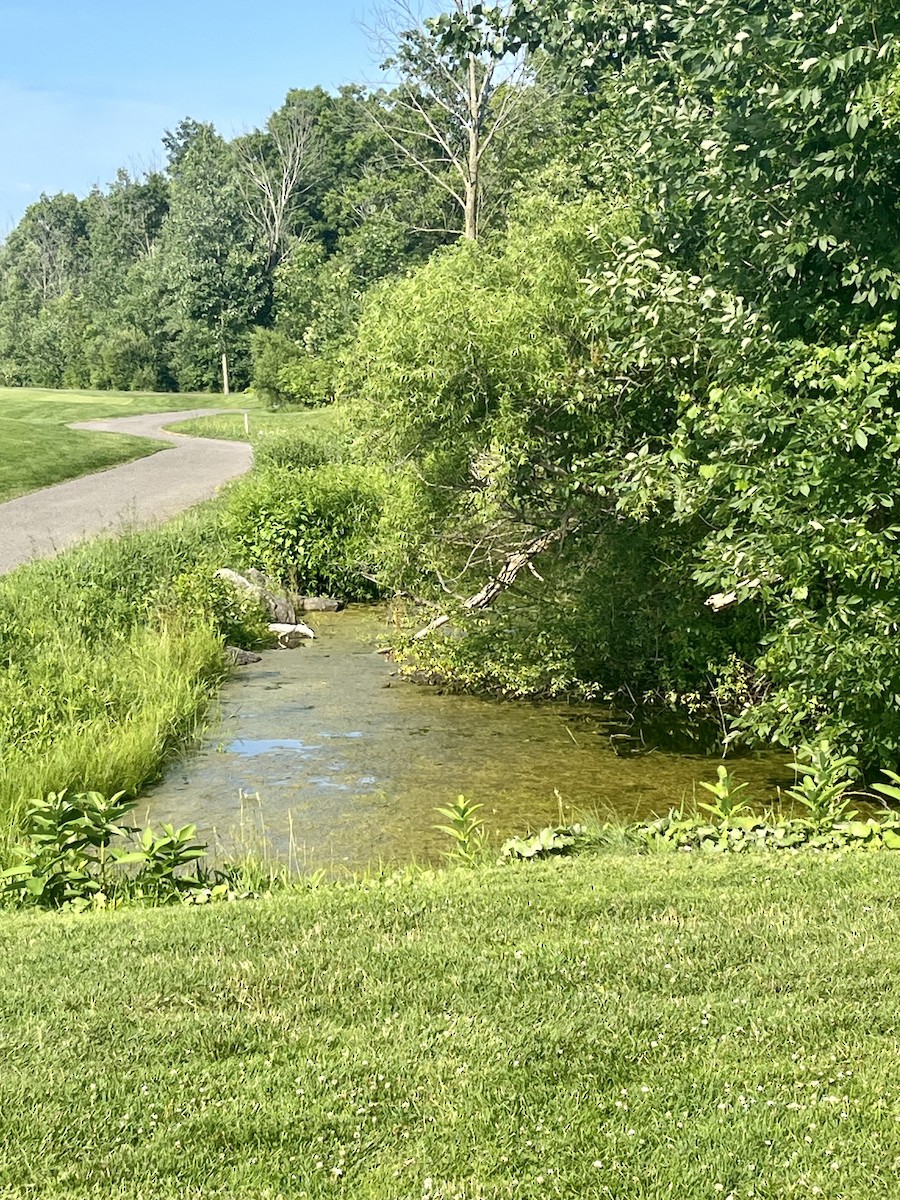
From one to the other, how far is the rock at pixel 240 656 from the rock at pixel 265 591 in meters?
1.46

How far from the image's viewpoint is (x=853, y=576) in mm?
7270

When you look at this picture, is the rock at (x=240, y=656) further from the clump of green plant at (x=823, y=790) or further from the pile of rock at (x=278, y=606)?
the clump of green plant at (x=823, y=790)

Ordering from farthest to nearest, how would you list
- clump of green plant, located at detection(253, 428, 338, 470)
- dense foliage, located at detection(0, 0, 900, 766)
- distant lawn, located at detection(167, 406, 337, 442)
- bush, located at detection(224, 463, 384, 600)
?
distant lawn, located at detection(167, 406, 337, 442)
clump of green plant, located at detection(253, 428, 338, 470)
bush, located at detection(224, 463, 384, 600)
dense foliage, located at detection(0, 0, 900, 766)

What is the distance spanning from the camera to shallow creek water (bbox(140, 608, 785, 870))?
26.8ft

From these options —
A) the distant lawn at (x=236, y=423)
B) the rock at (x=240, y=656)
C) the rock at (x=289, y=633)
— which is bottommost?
the rock at (x=289, y=633)

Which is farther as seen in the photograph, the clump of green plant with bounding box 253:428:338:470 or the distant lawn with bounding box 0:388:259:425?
the distant lawn with bounding box 0:388:259:425

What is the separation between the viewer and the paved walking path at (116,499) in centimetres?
1789

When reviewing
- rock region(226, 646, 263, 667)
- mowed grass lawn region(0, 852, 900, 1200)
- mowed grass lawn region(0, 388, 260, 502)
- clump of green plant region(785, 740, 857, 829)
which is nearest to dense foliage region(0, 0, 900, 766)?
clump of green plant region(785, 740, 857, 829)

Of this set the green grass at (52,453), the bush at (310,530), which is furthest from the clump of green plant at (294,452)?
the green grass at (52,453)

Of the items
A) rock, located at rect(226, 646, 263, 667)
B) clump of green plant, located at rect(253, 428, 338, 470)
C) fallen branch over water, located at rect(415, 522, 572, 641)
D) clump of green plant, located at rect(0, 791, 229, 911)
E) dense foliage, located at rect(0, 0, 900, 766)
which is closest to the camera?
clump of green plant, located at rect(0, 791, 229, 911)

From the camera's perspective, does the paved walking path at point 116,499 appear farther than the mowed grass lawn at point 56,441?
No

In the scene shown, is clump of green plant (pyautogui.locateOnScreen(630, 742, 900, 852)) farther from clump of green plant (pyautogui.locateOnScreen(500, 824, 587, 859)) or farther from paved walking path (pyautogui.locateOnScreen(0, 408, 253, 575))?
paved walking path (pyautogui.locateOnScreen(0, 408, 253, 575))

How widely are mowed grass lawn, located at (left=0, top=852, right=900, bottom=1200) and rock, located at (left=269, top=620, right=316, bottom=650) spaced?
970 centimetres

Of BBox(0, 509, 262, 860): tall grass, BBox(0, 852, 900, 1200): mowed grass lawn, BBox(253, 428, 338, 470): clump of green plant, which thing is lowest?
BBox(0, 509, 262, 860): tall grass
